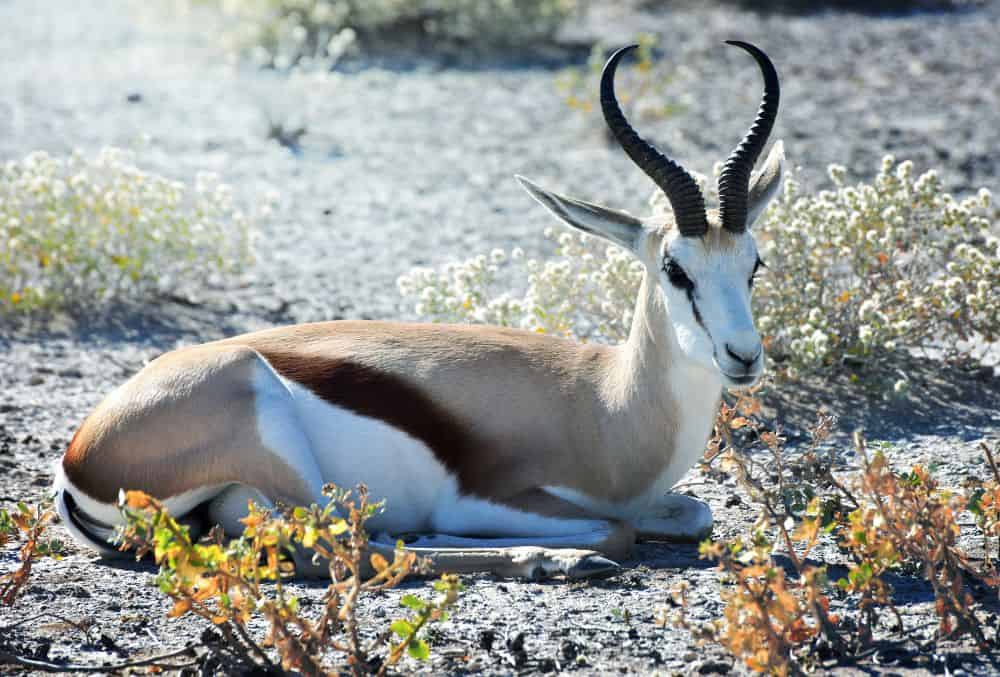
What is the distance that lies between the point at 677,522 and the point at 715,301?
89 cm

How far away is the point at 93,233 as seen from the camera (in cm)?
805

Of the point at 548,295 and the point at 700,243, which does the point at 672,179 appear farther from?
the point at 548,295

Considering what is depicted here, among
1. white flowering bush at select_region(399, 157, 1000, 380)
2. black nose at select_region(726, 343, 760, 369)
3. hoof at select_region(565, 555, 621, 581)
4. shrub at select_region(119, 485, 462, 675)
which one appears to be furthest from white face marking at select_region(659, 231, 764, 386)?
white flowering bush at select_region(399, 157, 1000, 380)

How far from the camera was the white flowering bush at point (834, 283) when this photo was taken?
6488 millimetres

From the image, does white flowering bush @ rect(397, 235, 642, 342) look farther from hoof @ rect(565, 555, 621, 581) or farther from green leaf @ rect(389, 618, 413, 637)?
green leaf @ rect(389, 618, 413, 637)

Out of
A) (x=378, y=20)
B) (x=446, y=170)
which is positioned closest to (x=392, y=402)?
(x=446, y=170)

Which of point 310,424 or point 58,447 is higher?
point 310,424

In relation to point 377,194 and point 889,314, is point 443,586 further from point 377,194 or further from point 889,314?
point 377,194

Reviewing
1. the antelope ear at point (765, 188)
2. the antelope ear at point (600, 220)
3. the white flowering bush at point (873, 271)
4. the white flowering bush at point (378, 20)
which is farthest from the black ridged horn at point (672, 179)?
the white flowering bush at point (378, 20)

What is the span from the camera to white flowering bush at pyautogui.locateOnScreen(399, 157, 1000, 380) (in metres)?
6.49

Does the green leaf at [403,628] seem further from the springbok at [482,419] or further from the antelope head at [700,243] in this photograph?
the antelope head at [700,243]

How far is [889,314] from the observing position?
21.8 feet

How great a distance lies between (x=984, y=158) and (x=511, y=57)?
21.8 feet

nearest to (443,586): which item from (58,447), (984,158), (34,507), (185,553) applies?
(185,553)
